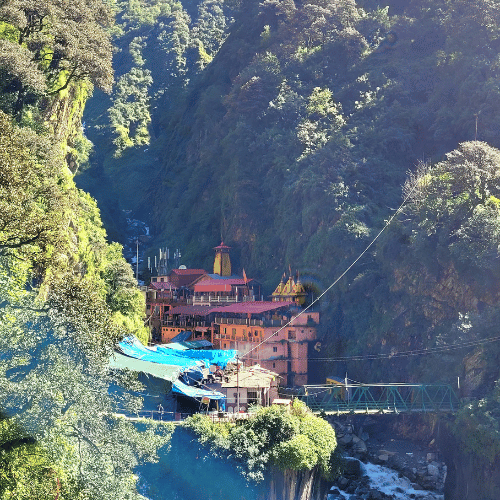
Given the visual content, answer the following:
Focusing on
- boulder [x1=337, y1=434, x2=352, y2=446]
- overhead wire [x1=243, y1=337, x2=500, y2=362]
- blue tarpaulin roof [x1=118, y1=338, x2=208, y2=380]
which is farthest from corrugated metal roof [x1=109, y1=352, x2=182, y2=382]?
overhead wire [x1=243, y1=337, x2=500, y2=362]

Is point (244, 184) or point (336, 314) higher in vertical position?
point (244, 184)

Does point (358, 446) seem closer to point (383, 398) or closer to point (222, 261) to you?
point (383, 398)

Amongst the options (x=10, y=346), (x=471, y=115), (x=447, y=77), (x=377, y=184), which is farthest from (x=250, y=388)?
(x=447, y=77)

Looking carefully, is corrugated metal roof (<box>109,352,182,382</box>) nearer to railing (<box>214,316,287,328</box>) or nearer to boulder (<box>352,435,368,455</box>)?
boulder (<box>352,435,368,455</box>)

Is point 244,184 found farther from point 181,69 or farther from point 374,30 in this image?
point 181,69

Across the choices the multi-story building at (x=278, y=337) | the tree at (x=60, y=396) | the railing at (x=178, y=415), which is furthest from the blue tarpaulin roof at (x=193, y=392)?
the multi-story building at (x=278, y=337)

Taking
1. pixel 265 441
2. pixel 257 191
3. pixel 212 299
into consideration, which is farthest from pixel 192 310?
pixel 265 441
